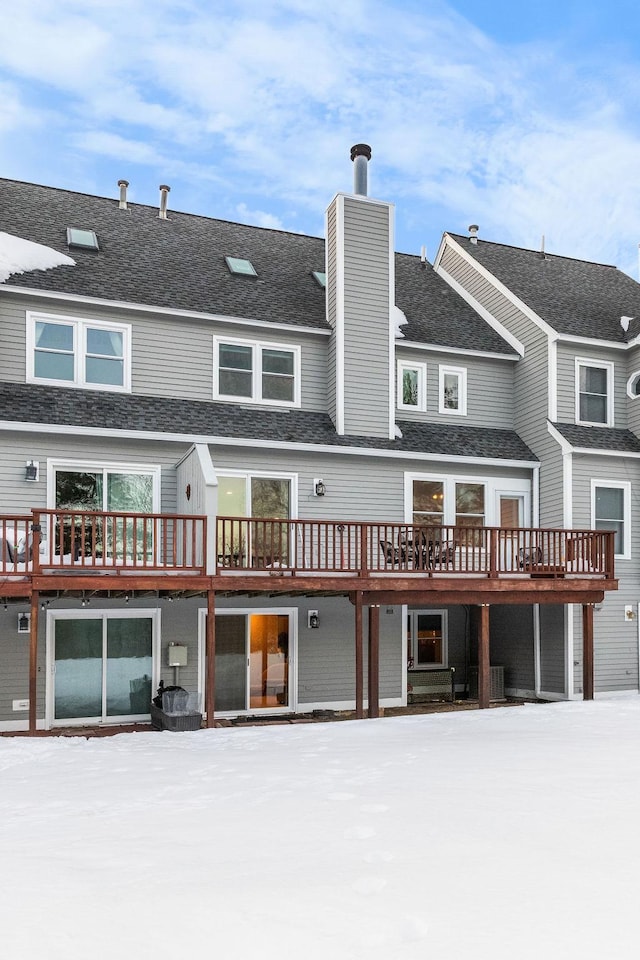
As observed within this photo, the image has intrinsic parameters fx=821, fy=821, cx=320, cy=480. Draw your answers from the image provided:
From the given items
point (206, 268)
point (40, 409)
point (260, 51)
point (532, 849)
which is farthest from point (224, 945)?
point (260, 51)

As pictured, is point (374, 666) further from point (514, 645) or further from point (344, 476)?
point (514, 645)

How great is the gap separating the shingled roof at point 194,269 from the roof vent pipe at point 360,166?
2.02 metres

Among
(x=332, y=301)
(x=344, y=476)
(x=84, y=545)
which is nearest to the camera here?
(x=84, y=545)

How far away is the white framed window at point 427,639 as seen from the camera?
55.1 ft

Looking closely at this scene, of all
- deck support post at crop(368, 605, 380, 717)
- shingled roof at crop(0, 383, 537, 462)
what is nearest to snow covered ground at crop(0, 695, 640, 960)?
deck support post at crop(368, 605, 380, 717)

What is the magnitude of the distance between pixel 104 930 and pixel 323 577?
8.19 metres

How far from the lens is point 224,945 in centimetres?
428

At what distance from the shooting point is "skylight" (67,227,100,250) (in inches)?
591

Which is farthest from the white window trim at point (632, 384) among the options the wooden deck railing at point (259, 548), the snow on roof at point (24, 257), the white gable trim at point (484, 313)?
the snow on roof at point (24, 257)

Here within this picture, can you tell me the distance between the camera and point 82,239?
600 inches

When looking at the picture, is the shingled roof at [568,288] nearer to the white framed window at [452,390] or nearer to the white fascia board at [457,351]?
the white fascia board at [457,351]

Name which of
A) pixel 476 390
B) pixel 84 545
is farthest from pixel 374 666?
pixel 476 390

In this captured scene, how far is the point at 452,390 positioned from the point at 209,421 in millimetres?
5453

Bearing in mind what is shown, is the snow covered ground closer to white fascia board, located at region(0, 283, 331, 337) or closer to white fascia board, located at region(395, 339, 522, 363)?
white fascia board, located at region(0, 283, 331, 337)
